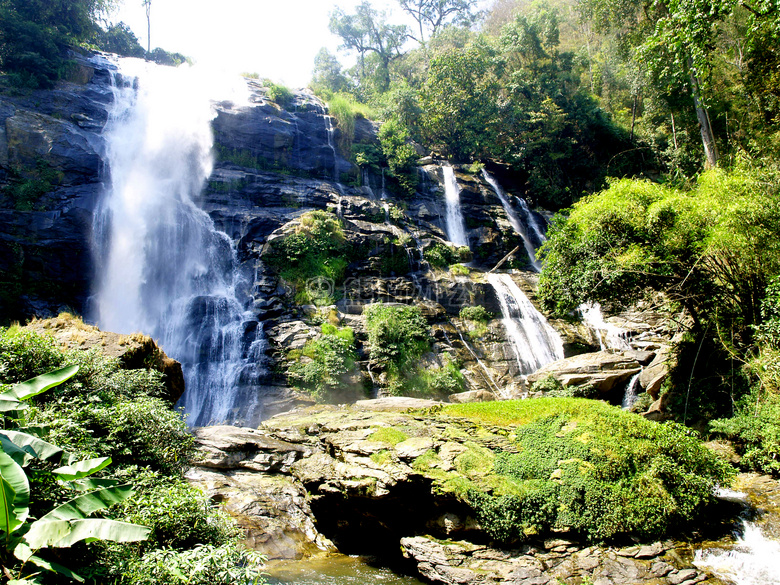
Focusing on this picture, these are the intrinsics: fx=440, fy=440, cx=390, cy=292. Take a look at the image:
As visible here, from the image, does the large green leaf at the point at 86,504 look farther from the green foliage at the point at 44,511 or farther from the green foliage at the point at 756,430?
the green foliage at the point at 756,430

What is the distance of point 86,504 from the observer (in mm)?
3717

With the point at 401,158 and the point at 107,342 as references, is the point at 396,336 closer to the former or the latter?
the point at 107,342

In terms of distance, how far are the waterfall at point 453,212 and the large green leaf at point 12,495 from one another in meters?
22.2

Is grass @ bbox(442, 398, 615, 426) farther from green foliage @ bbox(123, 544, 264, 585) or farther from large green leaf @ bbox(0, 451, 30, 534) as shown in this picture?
large green leaf @ bbox(0, 451, 30, 534)

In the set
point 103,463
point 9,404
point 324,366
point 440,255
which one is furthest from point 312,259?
point 103,463

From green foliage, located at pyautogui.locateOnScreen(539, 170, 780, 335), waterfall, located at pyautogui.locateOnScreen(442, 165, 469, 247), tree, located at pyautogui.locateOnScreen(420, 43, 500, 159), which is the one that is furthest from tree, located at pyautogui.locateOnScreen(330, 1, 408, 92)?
green foliage, located at pyautogui.locateOnScreen(539, 170, 780, 335)

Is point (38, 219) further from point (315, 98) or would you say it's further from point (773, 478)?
point (773, 478)

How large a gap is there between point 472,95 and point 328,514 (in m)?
27.2

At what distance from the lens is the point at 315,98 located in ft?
92.9

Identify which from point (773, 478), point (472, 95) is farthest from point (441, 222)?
point (773, 478)

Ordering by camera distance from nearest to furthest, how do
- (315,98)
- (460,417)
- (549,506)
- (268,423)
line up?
(549,506), (460,417), (268,423), (315,98)

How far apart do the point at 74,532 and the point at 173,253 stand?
17333 millimetres

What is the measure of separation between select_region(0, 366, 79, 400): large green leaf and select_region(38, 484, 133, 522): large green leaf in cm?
103

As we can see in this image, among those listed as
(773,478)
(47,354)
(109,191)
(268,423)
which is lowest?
(773,478)
